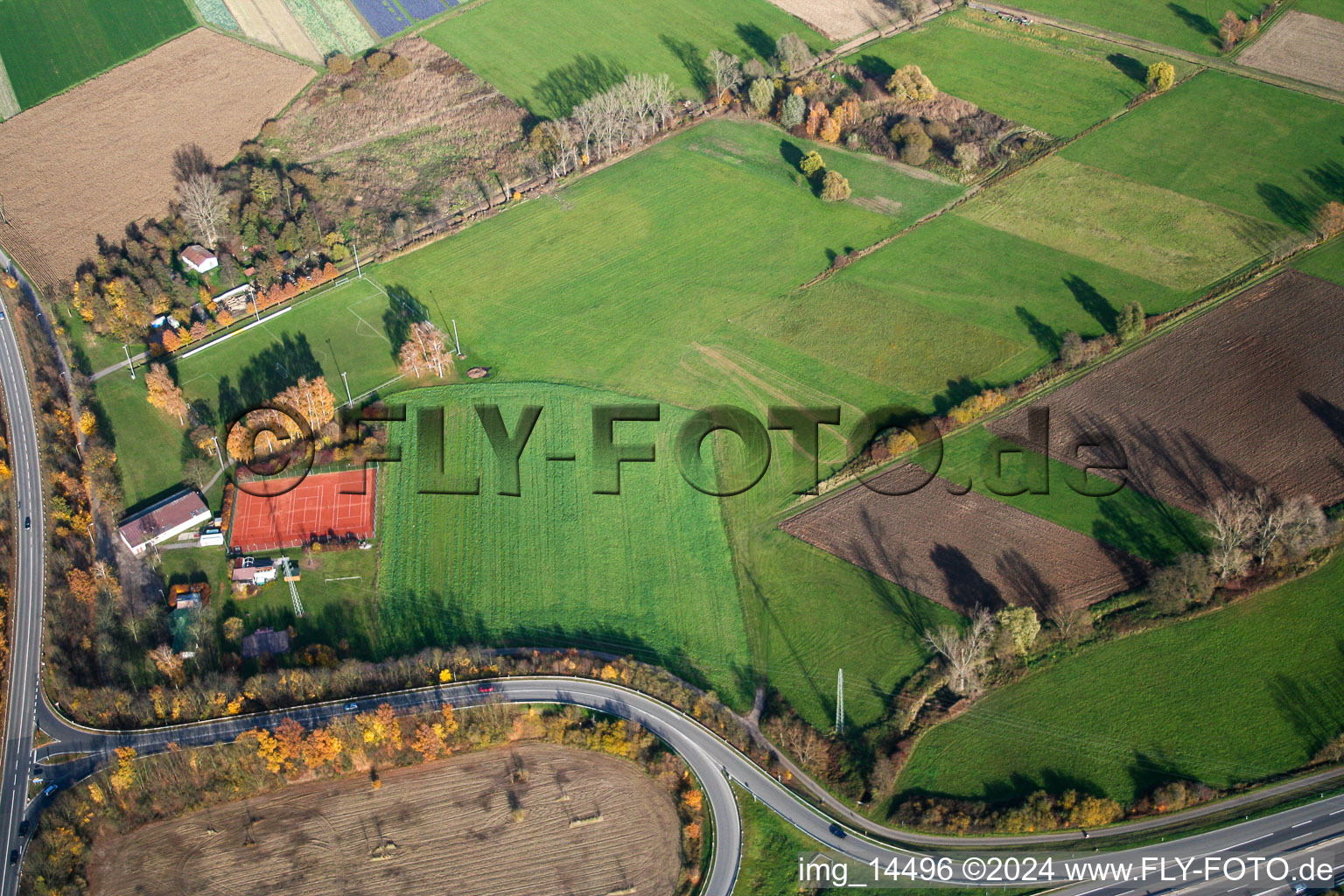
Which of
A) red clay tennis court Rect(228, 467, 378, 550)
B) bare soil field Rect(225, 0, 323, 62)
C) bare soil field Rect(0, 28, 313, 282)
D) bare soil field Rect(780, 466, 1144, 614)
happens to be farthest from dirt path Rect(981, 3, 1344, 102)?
red clay tennis court Rect(228, 467, 378, 550)

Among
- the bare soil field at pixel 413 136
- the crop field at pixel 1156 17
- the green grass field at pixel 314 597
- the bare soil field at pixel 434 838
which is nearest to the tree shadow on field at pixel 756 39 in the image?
the bare soil field at pixel 413 136

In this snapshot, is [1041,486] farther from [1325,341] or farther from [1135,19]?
[1135,19]

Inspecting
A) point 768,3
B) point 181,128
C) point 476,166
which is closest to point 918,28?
point 768,3

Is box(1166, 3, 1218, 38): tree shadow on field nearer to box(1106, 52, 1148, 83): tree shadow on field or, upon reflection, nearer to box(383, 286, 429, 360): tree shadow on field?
box(1106, 52, 1148, 83): tree shadow on field

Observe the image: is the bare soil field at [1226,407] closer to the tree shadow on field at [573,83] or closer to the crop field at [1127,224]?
the crop field at [1127,224]

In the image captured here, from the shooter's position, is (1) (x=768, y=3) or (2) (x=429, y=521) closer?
(2) (x=429, y=521)

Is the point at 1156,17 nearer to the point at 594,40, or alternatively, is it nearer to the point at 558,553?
the point at 594,40
